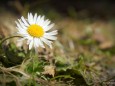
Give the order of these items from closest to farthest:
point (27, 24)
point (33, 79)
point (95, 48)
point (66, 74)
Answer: point (33, 79) < point (27, 24) < point (66, 74) < point (95, 48)

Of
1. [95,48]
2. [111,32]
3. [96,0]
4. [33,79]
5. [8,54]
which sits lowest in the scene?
[33,79]

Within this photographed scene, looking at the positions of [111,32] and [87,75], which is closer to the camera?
[87,75]

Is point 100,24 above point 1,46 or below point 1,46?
above

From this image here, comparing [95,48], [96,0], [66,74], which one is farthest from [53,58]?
[96,0]

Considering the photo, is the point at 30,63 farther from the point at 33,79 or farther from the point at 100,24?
the point at 100,24
